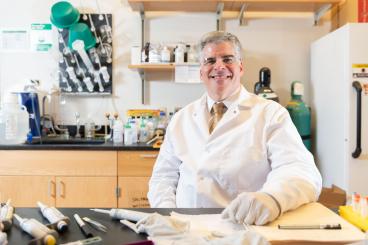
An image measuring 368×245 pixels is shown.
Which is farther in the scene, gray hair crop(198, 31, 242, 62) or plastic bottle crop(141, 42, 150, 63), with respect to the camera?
plastic bottle crop(141, 42, 150, 63)

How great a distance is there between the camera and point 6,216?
84 cm

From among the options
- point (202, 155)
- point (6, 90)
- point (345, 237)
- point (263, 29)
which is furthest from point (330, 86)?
point (6, 90)

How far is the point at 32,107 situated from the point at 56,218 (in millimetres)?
2108

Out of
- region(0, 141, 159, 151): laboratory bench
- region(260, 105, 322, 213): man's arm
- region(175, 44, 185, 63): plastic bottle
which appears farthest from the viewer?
region(175, 44, 185, 63): plastic bottle

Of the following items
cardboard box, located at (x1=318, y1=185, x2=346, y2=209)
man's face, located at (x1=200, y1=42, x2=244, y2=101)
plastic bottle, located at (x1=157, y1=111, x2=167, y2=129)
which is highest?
man's face, located at (x1=200, y1=42, x2=244, y2=101)

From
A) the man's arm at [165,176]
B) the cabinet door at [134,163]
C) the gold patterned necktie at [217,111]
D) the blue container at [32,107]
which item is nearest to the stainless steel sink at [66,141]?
the blue container at [32,107]

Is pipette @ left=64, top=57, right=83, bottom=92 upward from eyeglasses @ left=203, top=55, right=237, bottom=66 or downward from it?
upward

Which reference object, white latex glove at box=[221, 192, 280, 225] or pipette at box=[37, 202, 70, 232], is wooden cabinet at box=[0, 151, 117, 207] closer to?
pipette at box=[37, 202, 70, 232]

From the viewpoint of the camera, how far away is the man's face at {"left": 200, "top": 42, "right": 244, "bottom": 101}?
136cm

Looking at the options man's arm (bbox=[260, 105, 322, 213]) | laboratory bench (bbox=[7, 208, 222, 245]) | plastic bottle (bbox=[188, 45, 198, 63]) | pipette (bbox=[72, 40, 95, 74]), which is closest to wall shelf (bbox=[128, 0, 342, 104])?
plastic bottle (bbox=[188, 45, 198, 63])

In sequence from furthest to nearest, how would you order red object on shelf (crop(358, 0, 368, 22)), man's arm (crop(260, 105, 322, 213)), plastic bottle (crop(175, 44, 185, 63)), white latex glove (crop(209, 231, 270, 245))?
plastic bottle (crop(175, 44, 185, 63)) → red object on shelf (crop(358, 0, 368, 22)) → man's arm (crop(260, 105, 322, 213)) → white latex glove (crop(209, 231, 270, 245))

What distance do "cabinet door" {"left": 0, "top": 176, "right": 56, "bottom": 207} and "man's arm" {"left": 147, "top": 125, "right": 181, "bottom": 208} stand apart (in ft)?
3.97

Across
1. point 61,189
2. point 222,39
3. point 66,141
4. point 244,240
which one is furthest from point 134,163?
point 244,240

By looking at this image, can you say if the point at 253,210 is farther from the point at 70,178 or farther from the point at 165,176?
the point at 70,178
